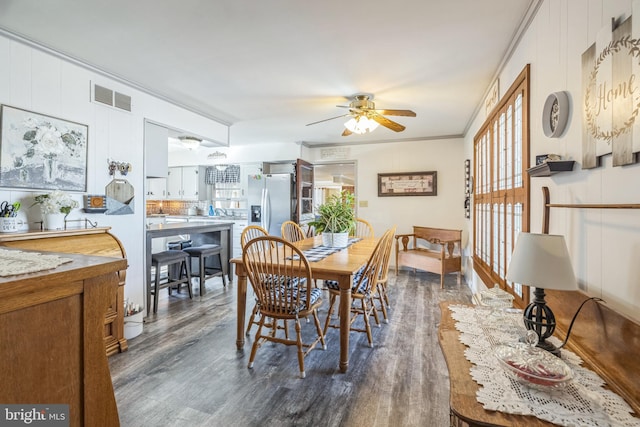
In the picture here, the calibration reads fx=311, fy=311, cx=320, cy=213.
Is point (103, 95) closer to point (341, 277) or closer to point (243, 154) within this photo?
point (341, 277)

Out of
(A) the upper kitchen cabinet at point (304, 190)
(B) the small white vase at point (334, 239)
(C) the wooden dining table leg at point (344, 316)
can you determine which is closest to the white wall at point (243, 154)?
(A) the upper kitchen cabinet at point (304, 190)

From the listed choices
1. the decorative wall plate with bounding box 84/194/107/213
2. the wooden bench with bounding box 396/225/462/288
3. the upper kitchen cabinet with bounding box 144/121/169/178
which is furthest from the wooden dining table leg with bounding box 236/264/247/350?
the wooden bench with bounding box 396/225/462/288

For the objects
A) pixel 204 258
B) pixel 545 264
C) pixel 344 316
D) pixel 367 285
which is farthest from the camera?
pixel 204 258

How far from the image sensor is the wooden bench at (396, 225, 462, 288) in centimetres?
468

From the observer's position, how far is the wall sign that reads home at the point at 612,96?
0.98m

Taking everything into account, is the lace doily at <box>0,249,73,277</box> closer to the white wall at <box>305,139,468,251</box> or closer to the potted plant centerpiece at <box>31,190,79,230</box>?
the potted plant centerpiece at <box>31,190,79,230</box>

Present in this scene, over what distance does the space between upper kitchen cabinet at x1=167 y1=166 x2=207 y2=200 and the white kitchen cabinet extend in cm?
8

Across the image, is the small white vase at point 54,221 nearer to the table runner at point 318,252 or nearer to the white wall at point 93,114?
the white wall at point 93,114

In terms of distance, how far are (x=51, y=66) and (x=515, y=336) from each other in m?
3.70

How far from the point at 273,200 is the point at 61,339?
526cm

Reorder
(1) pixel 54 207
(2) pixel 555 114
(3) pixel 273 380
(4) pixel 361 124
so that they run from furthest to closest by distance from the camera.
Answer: (4) pixel 361 124, (1) pixel 54 207, (3) pixel 273 380, (2) pixel 555 114

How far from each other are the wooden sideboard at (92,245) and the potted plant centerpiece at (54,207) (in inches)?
8.4

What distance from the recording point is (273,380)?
2.15 metres

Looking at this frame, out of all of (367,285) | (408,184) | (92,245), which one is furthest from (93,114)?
Answer: (408,184)
